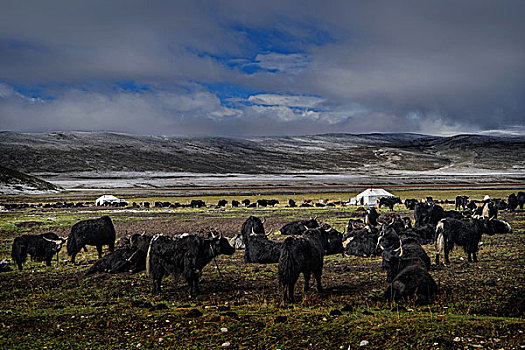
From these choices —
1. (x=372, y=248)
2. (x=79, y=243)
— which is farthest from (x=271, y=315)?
(x=79, y=243)

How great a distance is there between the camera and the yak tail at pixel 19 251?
1778 centimetres

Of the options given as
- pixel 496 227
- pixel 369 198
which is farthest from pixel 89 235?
pixel 369 198

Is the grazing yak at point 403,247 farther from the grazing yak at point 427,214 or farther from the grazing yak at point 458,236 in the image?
the grazing yak at point 427,214

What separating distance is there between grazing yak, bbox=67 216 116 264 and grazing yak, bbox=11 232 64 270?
771 millimetres

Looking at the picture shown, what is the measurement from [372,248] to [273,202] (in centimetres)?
3838

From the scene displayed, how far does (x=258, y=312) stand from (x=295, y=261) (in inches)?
76.8

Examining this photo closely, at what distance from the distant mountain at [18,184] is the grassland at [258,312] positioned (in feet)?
→ 288

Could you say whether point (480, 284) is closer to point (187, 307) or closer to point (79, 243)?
point (187, 307)

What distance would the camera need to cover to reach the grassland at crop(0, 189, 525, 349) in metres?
8.05

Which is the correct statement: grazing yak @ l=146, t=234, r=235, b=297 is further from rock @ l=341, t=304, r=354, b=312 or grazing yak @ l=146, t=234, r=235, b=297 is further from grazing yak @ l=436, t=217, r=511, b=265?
grazing yak @ l=436, t=217, r=511, b=265

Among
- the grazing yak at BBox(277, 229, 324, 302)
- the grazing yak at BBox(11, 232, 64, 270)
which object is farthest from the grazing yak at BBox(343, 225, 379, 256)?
the grazing yak at BBox(11, 232, 64, 270)

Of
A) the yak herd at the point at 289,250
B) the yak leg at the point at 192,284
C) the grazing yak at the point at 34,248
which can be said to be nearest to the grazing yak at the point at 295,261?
the yak herd at the point at 289,250

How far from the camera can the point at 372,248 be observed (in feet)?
63.2

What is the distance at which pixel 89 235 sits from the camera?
64.0 feet
